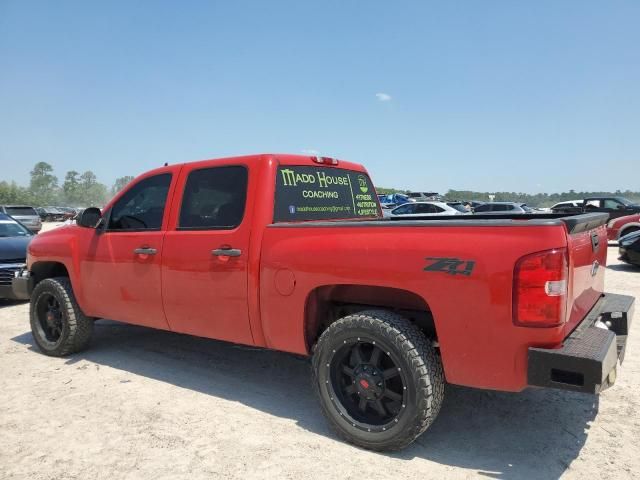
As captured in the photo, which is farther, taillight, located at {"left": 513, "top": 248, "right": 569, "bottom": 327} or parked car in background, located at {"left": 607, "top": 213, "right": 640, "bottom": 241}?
parked car in background, located at {"left": 607, "top": 213, "right": 640, "bottom": 241}

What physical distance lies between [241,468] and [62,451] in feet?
4.04

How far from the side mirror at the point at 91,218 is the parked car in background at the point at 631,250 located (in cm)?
1073

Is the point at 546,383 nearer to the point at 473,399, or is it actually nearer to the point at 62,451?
the point at 473,399

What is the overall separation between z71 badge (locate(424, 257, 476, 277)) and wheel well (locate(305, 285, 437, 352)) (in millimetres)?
423

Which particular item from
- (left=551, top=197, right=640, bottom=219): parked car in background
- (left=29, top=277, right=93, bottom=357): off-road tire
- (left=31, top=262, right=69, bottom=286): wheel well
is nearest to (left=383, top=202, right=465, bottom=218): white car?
(left=551, top=197, right=640, bottom=219): parked car in background

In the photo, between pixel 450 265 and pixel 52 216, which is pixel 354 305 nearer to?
pixel 450 265

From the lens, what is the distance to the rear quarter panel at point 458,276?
8.44ft

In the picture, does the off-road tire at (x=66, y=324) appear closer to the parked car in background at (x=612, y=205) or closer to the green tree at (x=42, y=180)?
the parked car in background at (x=612, y=205)

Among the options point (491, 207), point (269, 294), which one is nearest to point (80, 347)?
point (269, 294)

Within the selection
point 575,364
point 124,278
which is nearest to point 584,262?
point 575,364

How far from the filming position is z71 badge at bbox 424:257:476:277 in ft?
8.74

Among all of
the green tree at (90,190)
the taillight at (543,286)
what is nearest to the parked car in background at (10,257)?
the taillight at (543,286)

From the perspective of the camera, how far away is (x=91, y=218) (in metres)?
4.72

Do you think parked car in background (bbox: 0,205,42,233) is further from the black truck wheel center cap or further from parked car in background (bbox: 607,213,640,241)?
the black truck wheel center cap
